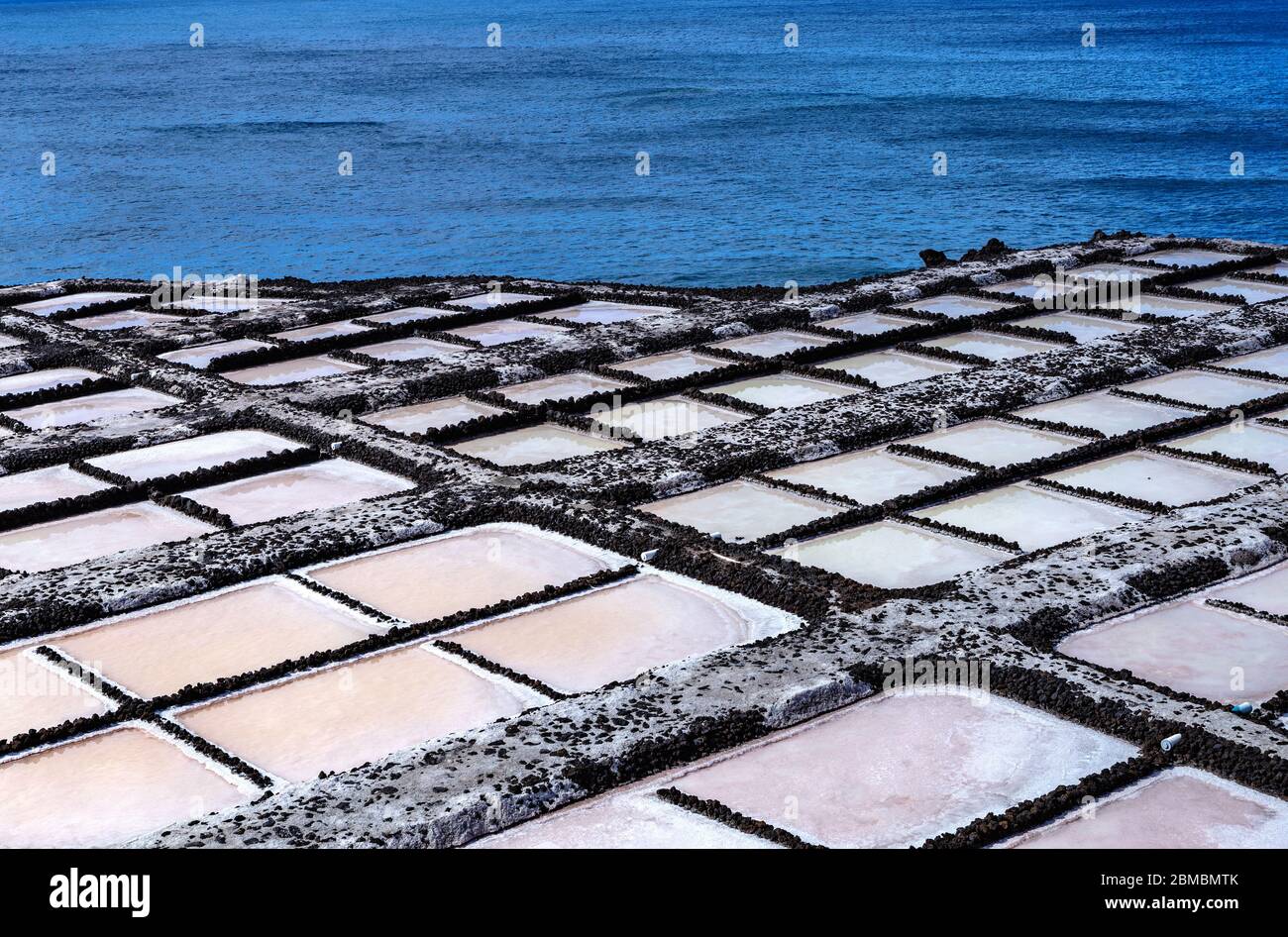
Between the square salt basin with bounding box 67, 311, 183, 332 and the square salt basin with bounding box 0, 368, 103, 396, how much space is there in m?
1.21

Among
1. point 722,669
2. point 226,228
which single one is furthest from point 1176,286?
point 226,228

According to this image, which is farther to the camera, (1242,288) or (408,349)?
(1242,288)

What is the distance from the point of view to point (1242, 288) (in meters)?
10.4

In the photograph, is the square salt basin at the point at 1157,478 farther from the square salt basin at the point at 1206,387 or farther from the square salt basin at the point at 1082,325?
the square salt basin at the point at 1082,325

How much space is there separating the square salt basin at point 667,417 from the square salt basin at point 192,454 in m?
1.46

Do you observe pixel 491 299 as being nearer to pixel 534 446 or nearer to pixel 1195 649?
pixel 534 446

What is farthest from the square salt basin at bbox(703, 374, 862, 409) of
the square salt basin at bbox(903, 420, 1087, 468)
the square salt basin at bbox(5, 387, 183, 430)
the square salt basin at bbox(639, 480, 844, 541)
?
the square salt basin at bbox(5, 387, 183, 430)

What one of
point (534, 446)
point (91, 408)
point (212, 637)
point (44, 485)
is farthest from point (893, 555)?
point (91, 408)

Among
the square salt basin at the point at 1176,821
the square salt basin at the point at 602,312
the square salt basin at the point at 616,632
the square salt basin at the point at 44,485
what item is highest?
the square salt basin at the point at 602,312

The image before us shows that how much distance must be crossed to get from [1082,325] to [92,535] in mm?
5708

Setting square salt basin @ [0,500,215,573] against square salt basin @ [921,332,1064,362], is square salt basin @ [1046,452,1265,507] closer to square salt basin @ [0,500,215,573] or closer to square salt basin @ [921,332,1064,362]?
square salt basin @ [921,332,1064,362]

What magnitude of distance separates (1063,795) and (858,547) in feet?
6.18

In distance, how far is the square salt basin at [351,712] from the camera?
4.41 meters

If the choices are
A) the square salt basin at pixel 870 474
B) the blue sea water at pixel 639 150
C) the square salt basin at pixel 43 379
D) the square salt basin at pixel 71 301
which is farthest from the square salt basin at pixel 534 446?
the blue sea water at pixel 639 150
